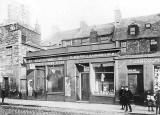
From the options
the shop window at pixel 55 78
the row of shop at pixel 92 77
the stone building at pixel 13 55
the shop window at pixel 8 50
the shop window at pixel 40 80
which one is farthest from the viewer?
the shop window at pixel 8 50

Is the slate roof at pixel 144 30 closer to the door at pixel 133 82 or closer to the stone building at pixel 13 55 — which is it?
the door at pixel 133 82

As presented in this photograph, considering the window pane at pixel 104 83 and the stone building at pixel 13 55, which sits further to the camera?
the stone building at pixel 13 55

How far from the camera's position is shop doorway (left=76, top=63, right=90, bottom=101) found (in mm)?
20250

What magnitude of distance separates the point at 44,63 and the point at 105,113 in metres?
10.9

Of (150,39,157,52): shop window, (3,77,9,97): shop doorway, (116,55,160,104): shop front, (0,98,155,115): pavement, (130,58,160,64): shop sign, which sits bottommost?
(0,98,155,115): pavement

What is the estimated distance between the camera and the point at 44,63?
2250 cm

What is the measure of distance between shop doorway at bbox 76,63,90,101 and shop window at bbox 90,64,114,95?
36.6 inches

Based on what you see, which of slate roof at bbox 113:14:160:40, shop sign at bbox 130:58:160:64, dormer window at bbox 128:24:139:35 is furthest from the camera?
dormer window at bbox 128:24:139:35

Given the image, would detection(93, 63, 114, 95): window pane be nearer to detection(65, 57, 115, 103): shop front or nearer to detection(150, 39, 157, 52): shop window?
detection(65, 57, 115, 103): shop front

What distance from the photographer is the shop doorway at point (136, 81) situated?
58.8ft

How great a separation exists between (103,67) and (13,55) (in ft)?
38.0

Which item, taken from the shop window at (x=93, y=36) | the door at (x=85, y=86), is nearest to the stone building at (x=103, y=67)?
the door at (x=85, y=86)

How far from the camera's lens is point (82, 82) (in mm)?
20562

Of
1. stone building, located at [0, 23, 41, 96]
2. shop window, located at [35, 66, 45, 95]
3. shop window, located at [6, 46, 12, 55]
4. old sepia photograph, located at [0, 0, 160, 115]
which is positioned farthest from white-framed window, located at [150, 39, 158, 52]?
shop window, located at [6, 46, 12, 55]
